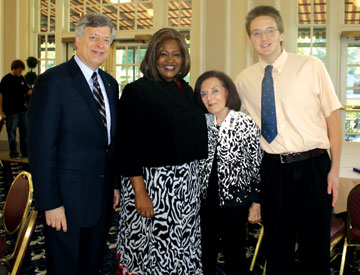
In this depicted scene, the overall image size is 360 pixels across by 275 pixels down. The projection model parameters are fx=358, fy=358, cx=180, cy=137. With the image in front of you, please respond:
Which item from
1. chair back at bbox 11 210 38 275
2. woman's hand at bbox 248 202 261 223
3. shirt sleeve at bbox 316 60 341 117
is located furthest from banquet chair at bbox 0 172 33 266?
shirt sleeve at bbox 316 60 341 117

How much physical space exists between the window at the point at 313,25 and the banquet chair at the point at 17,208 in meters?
5.96

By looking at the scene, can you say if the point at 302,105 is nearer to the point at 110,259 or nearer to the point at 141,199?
the point at 141,199

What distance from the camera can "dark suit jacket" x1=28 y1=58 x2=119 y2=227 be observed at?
157 centimetres

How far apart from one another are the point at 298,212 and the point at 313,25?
562 centimetres

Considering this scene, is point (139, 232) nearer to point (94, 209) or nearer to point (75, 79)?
point (94, 209)

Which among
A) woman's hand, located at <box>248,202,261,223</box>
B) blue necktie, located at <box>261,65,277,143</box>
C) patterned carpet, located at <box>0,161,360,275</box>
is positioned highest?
blue necktie, located at <box>261,65,277,143</box>

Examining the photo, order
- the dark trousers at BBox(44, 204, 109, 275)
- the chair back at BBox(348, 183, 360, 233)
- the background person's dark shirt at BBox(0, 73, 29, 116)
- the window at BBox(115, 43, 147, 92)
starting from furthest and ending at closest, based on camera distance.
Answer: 1. the window at BBox(115, 43, 147, 92)
2. the background person's dark shirt at BBox(0, 73, 29, 116)
3. the chair back at BBox(348, 183, 360, 233)
4. the dark trousers at BBox(44, 204, 109, 275)

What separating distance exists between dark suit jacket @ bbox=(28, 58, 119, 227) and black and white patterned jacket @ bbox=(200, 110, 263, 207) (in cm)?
62

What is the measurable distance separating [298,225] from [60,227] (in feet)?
4.04

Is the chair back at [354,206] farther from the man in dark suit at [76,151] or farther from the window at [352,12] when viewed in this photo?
the window at [352,12]

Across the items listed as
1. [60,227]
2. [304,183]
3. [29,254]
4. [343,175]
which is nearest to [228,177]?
[304,183]

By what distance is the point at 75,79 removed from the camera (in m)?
1.66

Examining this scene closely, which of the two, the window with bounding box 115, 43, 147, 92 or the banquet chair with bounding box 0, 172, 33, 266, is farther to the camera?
the window with bounding box 115, 43, 147, 92

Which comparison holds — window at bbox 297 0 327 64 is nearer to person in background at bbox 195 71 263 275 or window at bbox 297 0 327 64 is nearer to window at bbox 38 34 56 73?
person in background at bbox 195 71 263 275
